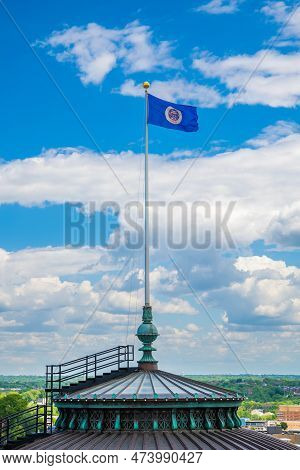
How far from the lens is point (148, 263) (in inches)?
1023

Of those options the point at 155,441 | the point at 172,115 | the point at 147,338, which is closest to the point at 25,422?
the point at 147,338

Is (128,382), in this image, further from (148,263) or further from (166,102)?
(166,102)

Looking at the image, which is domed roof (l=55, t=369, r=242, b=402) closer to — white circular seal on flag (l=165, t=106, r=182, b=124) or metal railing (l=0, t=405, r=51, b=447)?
metal railing (l=0, t=405, r=51, b=447)

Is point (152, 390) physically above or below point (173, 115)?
below

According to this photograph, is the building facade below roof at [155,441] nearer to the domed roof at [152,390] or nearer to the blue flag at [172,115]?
the domed roof at [152,390]

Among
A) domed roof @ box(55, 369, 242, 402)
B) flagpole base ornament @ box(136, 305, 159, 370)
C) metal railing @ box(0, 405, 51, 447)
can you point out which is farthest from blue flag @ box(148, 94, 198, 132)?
metal railing @ box(0, 405, 51, 447)

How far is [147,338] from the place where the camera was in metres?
24.2

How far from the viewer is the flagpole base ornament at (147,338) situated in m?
24.2

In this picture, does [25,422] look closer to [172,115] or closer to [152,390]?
[152,390]

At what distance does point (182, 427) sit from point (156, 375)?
10.2 ft

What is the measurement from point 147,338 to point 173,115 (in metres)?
11.5

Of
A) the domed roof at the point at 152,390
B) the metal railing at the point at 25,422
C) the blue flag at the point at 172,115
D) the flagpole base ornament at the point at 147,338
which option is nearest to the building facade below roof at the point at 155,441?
the domed roof at the point at 152,390

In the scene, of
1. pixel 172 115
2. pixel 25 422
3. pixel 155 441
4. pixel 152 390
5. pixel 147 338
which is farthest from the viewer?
pixel 172 115

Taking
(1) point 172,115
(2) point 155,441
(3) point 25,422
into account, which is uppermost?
(1) point 172,115
